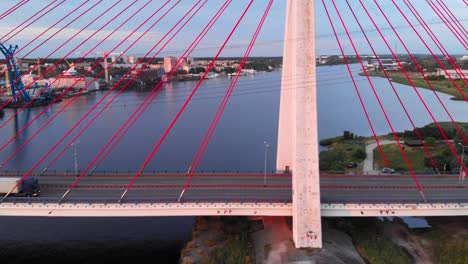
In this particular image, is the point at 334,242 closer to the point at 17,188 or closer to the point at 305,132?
the point at 305,132

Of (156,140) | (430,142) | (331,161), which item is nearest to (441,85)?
(430,142)

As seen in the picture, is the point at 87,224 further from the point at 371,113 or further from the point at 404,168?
the point at 371,113

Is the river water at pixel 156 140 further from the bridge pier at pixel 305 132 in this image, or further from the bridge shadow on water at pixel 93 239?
the bridge pier at pixel 305 132

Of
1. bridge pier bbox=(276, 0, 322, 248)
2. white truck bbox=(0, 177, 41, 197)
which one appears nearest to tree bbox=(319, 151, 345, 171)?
bridge pier bbox=(276, 0, 322, 248)

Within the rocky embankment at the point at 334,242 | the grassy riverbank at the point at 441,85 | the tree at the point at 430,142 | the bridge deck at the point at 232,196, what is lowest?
the rocky embankment at the point at 334,242

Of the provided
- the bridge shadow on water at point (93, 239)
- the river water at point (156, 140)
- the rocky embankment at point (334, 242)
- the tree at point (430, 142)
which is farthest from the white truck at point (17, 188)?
the tree at point (430, 142)

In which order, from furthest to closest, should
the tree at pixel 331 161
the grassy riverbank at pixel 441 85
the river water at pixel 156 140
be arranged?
the grassy riverbank at pixel 441 85 < the tree at pixel 331 161 < the river water at pixel 156 140

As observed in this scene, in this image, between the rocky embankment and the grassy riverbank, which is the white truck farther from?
the grassy riverbank

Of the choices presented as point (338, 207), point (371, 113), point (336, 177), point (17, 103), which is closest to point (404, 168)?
point (336, 177)
